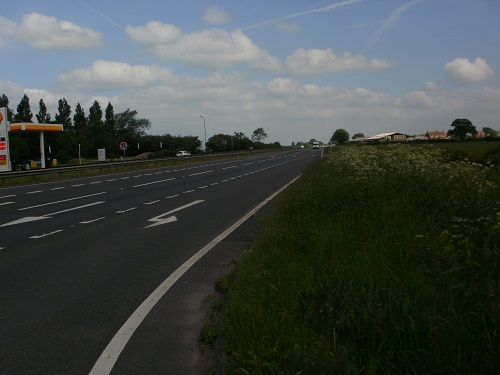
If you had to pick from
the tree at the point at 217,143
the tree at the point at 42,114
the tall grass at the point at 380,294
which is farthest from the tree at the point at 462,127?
the tree at the point at 42,114

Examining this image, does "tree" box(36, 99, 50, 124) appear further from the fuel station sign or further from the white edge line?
the white edge line

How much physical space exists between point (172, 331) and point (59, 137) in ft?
345

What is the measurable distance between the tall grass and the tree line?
9352 centimetres

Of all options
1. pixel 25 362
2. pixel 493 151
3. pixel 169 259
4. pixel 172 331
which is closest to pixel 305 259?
pixel 172 331

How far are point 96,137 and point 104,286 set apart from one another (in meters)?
117

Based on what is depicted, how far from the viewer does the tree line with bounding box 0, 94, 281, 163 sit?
341 feet

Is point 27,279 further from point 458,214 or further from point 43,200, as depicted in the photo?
point 43,200

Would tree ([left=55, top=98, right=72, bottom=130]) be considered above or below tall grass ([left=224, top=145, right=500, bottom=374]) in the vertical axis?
above

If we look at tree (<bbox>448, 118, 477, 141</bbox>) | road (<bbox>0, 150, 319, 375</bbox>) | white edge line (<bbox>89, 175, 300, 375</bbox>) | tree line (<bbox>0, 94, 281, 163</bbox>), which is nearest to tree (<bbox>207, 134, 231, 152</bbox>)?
tree line (<bbox>0, 94, 281, 163</bbox>)

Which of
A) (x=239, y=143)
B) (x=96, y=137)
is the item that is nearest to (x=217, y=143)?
(x=239, y=143)

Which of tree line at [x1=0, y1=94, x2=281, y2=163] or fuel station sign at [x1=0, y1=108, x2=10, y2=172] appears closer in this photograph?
fuel station sign at [x1=0, y1=108, x2=10, y2=172]

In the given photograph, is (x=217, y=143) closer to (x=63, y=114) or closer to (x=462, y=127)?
(x=63, y=114)

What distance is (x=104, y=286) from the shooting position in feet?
23.3

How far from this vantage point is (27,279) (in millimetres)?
7496
